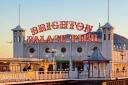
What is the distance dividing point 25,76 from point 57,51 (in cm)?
3081

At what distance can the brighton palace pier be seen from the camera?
213ft

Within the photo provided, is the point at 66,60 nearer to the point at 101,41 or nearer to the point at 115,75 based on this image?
the point at 101,41

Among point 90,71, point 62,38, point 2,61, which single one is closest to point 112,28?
point 62,38

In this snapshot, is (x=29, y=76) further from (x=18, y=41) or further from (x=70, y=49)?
(x=18, y=41)

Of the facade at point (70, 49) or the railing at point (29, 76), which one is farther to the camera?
the facade at point (70, 49)

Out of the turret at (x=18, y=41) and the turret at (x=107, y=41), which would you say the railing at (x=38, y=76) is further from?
the turret at (x=18, y=41)

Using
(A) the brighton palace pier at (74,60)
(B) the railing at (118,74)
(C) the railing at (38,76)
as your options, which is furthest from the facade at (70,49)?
(C) the railing at (38,76)

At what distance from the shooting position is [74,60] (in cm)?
8512

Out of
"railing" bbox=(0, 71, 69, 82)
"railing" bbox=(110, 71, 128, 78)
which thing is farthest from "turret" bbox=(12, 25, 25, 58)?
"railing" bbox=(0, 71, 69, 82)

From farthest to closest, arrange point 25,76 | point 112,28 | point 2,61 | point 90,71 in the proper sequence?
point 112,28, point 90,71, point 2,61, point 25,76

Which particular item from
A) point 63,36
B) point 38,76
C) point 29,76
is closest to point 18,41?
point 63,36

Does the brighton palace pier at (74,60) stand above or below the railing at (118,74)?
above

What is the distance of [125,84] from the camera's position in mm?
85062

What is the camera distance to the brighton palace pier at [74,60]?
213ft
